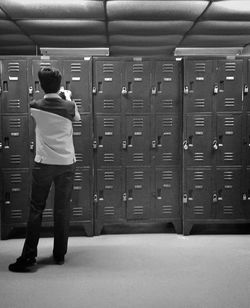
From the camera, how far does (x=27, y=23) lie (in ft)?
16.8

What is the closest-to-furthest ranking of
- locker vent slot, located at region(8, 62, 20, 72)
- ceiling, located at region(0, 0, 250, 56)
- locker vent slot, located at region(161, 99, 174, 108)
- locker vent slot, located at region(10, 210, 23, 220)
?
locker vent slot, located at region(8, 62, 20, 72) < locker vent slot, located at region(10, 210, 23, 220) < locker vent slot, located at region(161, 99, 174, 108) < ceiling, located at region(0, 0, 250, 56)

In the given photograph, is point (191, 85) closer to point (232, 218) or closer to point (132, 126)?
point (132, 126)

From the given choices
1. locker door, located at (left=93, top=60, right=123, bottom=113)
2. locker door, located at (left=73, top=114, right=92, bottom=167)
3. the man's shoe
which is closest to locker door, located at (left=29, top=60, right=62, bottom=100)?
locker door, located at (left=93, top=60, right=123, bottom=113)

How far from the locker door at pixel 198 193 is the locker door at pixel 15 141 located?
5.97 ft

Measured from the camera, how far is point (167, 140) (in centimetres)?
421

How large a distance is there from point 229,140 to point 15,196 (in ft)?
8.09

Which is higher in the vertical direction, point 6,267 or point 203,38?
point 203,38

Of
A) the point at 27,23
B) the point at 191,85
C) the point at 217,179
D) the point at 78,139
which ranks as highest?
the point at 27,23

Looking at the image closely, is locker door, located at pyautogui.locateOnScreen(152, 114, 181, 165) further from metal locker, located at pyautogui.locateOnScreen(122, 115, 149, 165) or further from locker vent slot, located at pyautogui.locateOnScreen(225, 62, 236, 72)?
locker vent slot, located at pyautogui.locateOnScreen(225, 62, 236, 72)

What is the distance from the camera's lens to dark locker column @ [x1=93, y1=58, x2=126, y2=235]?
4.10m

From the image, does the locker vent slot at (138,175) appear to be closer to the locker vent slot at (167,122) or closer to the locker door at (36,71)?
the locker vent slot at (167,122)

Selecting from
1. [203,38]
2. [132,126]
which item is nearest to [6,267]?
[132,126]

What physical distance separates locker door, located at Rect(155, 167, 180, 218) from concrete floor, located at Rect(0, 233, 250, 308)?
328mm

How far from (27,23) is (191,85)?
2.54 metres
